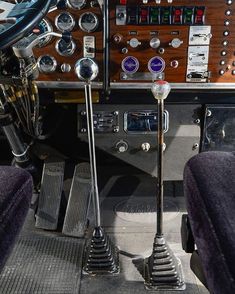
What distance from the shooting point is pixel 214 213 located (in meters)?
0.87

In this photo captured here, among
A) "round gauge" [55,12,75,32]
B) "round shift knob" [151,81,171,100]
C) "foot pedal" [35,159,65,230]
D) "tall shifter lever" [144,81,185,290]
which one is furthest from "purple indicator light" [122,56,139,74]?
"foot pedal" [35,159,65,230]

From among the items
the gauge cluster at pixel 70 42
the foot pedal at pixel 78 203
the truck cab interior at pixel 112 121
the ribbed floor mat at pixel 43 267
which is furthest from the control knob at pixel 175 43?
the ribbed floor mat at pixel 43 267

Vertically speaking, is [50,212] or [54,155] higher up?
[54,155]

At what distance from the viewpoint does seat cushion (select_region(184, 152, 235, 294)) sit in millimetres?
759

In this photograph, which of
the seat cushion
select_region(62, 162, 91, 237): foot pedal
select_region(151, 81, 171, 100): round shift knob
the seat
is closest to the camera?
the seat cushion

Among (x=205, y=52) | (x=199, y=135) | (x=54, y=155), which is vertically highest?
(x=205, y=52)

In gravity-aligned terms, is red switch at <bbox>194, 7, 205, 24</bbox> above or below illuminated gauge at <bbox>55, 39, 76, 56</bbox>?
above

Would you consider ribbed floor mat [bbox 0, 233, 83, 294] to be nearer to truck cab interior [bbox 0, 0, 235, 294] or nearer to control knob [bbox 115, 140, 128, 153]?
truck cab interior [bbox 0, 0, 235, 294]

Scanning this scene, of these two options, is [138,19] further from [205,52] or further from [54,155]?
[54,155]

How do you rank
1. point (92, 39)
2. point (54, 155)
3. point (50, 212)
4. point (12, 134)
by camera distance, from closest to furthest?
point (92, 39)
point (12, 134)
point (50, 212)
point (54, 155)

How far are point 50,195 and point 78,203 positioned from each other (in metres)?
0.13

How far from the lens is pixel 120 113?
1.71 metres

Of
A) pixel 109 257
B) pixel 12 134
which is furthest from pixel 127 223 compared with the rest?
pixel 12 134

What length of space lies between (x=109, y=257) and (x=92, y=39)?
0.82 metres
